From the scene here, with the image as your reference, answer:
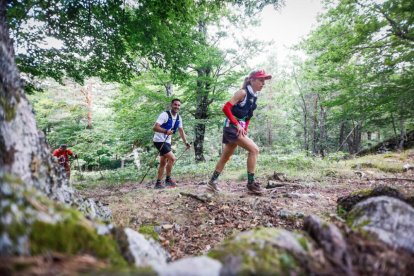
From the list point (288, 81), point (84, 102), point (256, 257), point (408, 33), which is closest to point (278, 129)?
point (288, 81)

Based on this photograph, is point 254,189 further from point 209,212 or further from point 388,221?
point 388,221

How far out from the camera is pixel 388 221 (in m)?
1.72

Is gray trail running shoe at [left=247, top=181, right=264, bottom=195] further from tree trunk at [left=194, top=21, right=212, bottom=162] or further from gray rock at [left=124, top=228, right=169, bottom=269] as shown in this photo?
tree trunk at [left=194, top=21, right=212, bottom=162]

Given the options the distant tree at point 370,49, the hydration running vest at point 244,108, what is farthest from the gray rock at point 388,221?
the distant tree at point 370,49

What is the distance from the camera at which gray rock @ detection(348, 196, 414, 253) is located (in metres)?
1.57

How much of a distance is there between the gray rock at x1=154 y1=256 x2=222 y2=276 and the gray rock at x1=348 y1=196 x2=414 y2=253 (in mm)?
1221

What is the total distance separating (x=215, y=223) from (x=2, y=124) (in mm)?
2791

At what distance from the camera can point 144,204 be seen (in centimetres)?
428

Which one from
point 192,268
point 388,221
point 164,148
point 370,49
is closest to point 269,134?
point 370,49

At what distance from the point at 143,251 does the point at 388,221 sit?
180 centimetres

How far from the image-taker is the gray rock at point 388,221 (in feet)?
5.15

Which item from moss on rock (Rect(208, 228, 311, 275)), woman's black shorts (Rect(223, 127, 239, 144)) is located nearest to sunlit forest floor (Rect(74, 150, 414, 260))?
woman's black shorts (Rect(223, 127, 239, 144))

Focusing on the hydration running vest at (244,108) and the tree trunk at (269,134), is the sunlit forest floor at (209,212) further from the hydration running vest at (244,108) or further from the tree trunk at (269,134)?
the tree trunk at (269,134)

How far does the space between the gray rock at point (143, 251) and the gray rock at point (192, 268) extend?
1.61ft
